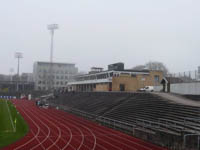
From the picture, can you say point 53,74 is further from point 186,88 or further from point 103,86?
point 186,88

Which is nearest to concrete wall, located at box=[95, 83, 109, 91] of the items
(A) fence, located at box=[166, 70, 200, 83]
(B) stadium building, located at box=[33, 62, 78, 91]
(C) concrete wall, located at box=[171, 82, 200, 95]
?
(C) concrete wall, located at box=[171, 82, 200, 95]

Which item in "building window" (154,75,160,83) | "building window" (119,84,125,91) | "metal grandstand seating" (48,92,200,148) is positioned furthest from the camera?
"building window" (154,75,160,83)

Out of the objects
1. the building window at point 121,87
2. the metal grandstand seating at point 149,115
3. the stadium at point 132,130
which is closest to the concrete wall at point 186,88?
the stadium at point 132,130

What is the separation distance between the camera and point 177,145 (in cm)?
1547

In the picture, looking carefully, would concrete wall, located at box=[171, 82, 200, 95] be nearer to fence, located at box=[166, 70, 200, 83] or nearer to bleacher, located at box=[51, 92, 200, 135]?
fence, located at box=[166, 70, 200, 83]

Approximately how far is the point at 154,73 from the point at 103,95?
14.4 m

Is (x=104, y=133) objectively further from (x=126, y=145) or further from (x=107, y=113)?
(x=107, y=113)

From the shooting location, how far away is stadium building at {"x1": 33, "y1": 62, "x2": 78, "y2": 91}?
115m

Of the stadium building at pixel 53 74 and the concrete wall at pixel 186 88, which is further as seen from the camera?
the stadium building at pixel 53 74

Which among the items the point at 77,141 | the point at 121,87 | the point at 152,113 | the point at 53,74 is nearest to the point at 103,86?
the point at 121,87

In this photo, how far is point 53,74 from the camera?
4724 inches

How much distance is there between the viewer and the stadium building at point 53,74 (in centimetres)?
11500

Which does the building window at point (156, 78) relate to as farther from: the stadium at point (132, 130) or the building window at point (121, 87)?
the stadium at point (132, 130)

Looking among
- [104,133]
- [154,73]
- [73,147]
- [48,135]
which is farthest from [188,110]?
[154,73]
